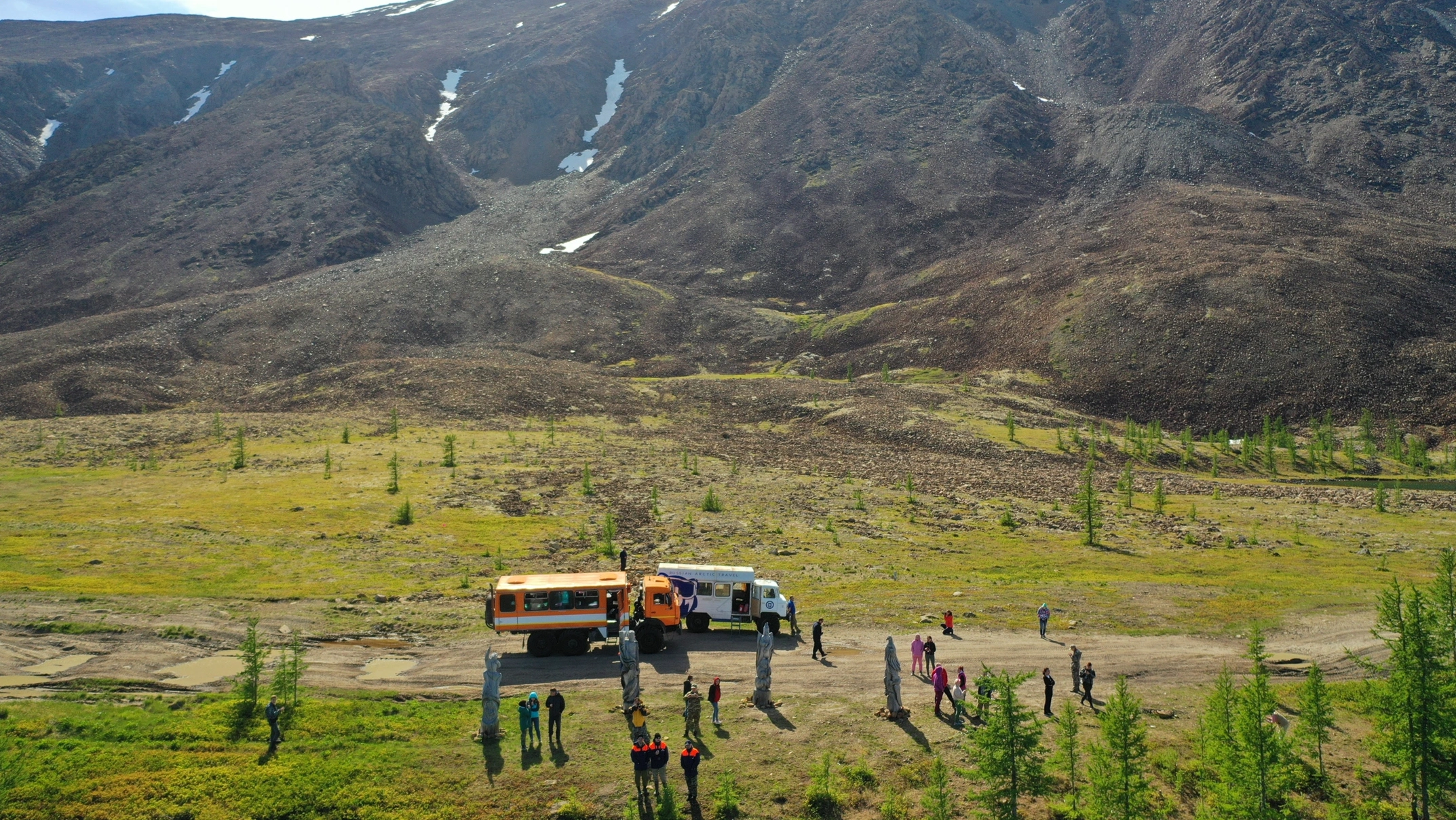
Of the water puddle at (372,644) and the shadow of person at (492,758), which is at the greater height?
the water puddle at (372,644)

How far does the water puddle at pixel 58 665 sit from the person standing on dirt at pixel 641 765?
23947mm

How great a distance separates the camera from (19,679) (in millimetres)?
31797

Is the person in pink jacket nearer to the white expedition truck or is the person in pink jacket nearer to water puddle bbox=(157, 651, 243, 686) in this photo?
the white expedition truck

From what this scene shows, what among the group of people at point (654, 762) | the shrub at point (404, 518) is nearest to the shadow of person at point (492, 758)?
the group of people at point (654, 762)

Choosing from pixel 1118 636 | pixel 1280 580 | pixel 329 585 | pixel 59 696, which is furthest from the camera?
pixel 1280 580

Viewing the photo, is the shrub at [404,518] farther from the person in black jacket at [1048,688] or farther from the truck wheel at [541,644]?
the person in black jacket at [1048,688]

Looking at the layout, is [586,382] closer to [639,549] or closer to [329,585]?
[639,549]

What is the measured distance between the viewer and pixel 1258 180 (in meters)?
190

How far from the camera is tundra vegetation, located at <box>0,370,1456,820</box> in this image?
25625 mm

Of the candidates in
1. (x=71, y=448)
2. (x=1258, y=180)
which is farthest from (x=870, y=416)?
(x=1258, y=180)

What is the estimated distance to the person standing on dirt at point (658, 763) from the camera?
2552 cm

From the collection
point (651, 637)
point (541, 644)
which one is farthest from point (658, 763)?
point (541, 644)

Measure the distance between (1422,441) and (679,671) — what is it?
4329 inches

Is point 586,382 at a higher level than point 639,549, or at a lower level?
higher
